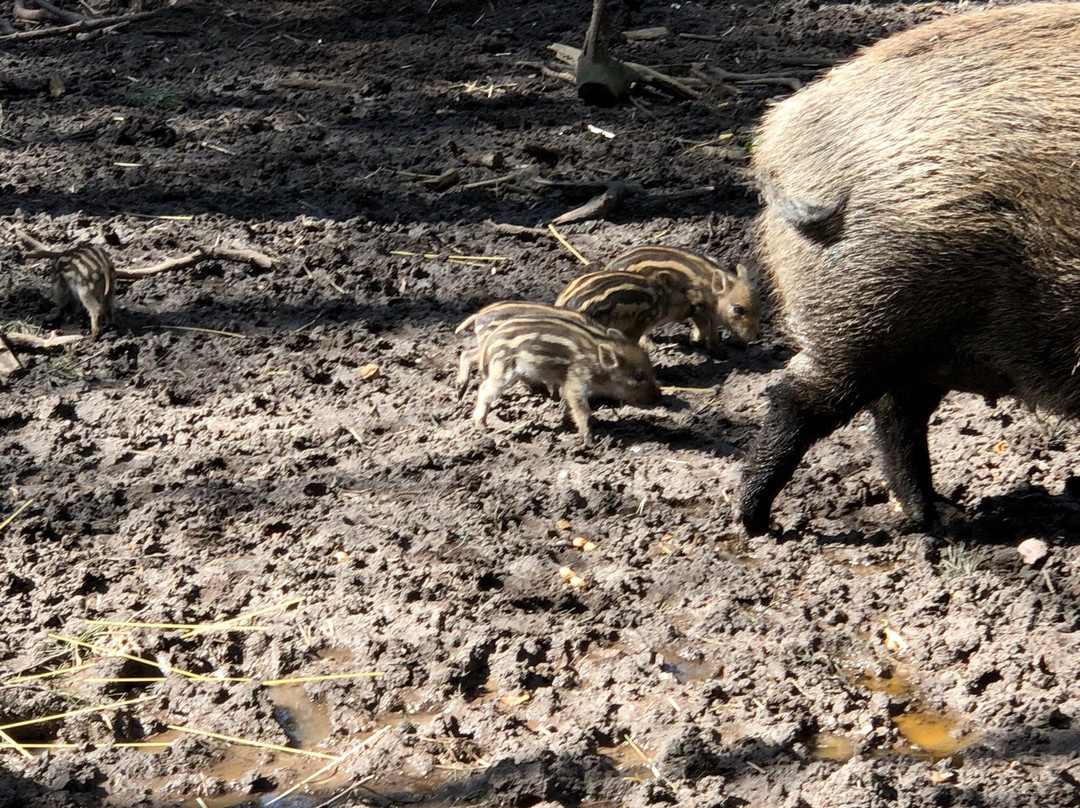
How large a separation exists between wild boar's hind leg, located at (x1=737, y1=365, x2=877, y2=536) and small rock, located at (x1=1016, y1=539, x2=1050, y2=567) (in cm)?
62

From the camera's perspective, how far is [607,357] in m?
4.29

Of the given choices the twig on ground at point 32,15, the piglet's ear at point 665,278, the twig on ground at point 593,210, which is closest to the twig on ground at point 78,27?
the twig on ground at point 32,15

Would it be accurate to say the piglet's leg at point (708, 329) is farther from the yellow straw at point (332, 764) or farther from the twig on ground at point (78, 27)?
the twig on ground at point (78, 27)

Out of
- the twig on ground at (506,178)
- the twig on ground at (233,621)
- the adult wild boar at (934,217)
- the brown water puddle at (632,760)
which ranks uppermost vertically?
the adult wild boar at (934,217)

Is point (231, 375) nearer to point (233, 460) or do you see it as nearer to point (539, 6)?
point (233, 460)

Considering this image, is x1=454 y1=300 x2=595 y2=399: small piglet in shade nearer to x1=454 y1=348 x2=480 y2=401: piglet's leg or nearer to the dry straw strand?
x1=454 y1=348 x2=480 y2=401: piglet's leg

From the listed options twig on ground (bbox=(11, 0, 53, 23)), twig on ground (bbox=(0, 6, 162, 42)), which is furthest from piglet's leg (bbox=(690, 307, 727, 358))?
twig on ground (bbox=(11, 0, 53, 23))

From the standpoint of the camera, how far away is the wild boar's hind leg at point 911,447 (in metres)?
3.71

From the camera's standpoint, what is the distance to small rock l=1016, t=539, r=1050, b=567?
3533 millimetres

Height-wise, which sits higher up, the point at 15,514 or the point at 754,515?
the point at 754,515

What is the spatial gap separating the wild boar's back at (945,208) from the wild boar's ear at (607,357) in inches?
36.0

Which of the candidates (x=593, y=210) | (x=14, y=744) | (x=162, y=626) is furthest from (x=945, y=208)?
(x=593, y=210)

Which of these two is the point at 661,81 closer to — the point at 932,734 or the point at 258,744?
the point at 932,734

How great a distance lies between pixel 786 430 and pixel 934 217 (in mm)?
781
